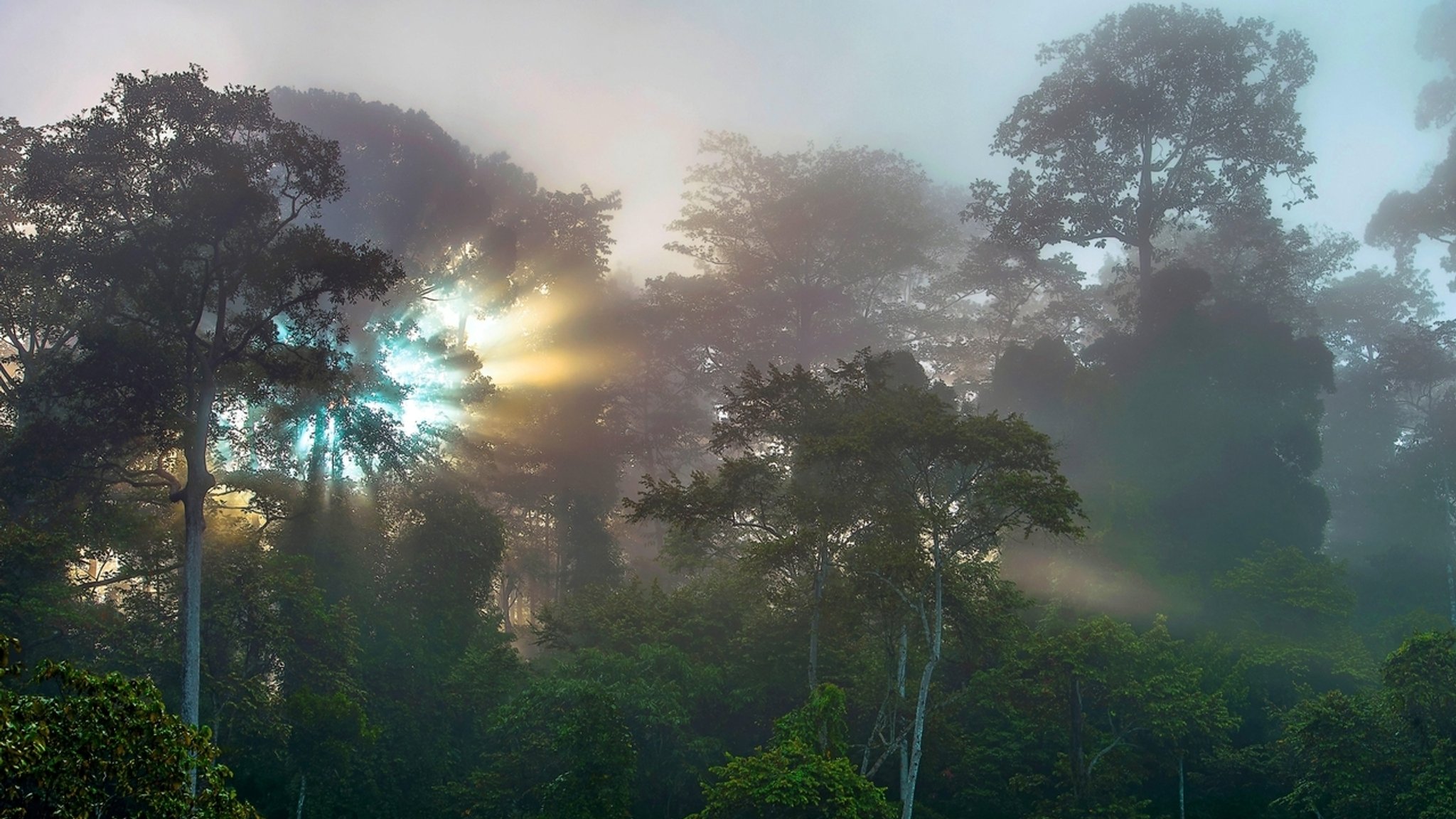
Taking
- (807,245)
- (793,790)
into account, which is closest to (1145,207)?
(807,245)

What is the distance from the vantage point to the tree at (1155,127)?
1663 inches

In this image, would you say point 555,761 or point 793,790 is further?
point 555,761

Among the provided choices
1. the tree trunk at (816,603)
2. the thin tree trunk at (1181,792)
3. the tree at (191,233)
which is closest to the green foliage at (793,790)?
the tree trunk at (816,603)

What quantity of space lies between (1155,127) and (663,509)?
31646mm

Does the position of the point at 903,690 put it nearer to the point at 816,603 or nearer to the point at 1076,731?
the point at 816,603

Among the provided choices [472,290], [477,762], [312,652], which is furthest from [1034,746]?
[472,290]

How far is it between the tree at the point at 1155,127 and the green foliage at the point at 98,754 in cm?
4031

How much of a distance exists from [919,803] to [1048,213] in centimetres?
2782

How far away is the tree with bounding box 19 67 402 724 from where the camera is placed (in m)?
21.7

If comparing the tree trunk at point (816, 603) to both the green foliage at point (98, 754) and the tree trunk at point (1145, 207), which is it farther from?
the tree trunk at point (1145, 207)

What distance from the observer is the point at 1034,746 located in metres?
25.8

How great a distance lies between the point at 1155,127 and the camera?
43.0 meters

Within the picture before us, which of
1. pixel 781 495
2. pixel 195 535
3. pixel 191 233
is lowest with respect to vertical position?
pixel 195 535

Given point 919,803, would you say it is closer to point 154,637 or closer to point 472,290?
point 154,637
